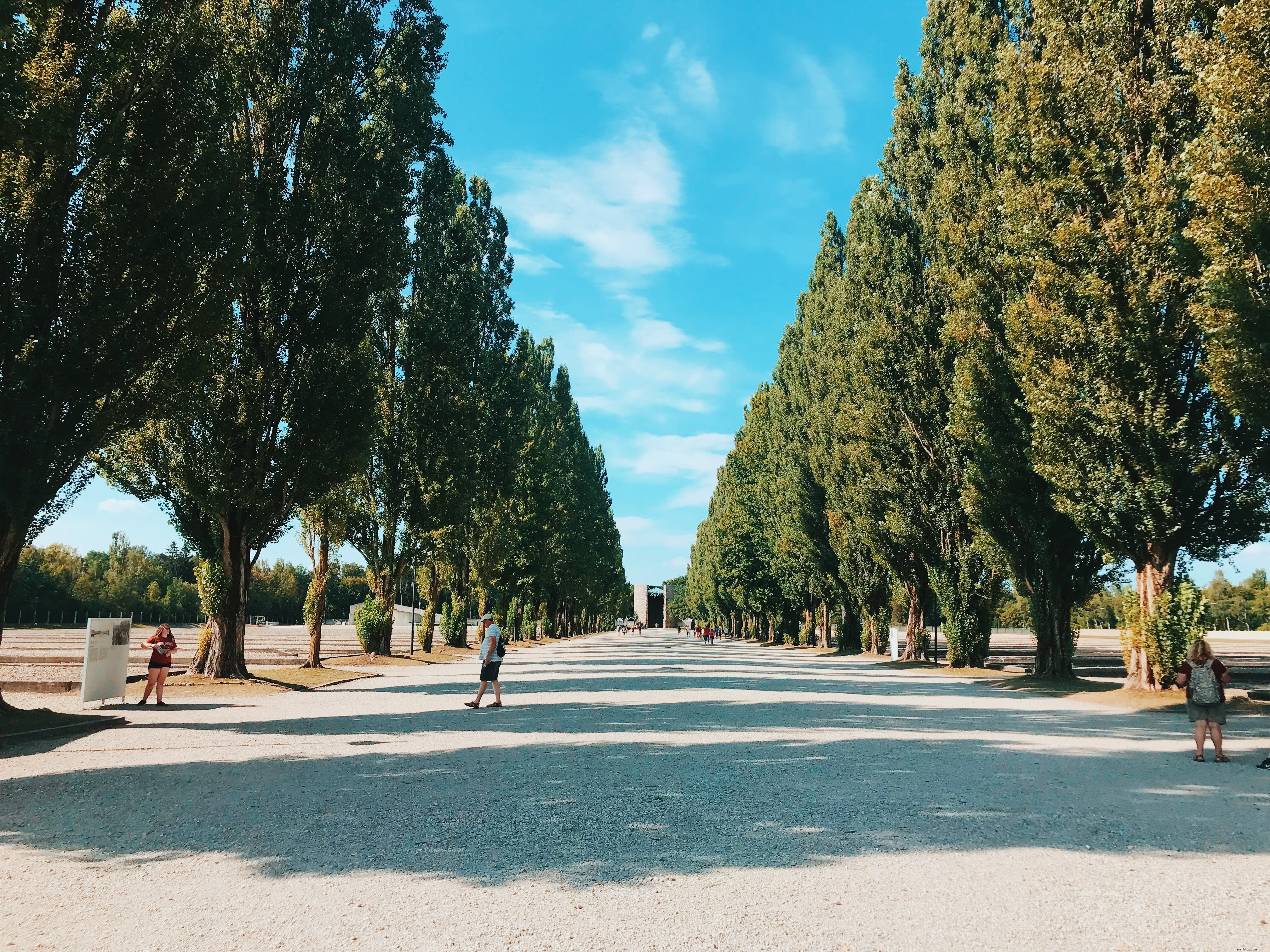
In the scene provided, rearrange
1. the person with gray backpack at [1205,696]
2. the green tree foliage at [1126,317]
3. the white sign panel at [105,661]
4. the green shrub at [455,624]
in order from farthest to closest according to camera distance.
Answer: the green shrub at [455,624] < the green tree foliage at [1126,317] < the white sign panel at [105,661] < the person with gray backpack at [1205,696]

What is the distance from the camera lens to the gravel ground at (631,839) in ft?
14.1

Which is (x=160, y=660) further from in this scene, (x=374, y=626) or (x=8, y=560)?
(x=374, y=626)

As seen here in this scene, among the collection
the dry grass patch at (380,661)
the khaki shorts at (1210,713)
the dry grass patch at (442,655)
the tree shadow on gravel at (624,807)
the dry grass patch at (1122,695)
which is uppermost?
the khaki shorts at (1210,713)

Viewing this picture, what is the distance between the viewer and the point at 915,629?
33594mm

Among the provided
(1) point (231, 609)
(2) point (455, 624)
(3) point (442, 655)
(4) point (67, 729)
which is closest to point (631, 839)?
(4) point (67, 729)

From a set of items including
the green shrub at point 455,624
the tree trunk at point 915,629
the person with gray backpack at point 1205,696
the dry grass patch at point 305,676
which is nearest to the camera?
the person with gray backpack at point 1205,696

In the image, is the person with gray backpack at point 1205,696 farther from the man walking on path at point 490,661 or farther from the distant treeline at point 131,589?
the distant treeline at point 131,589

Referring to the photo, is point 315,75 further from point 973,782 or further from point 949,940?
point 949,940

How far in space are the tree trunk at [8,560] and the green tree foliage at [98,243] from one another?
1.0 inches

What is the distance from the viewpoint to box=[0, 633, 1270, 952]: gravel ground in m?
4.31

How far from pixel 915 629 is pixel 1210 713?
961 inches

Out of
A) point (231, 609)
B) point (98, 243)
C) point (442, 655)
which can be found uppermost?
point (98, 243)

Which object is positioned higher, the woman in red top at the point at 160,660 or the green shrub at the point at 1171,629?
the green shrub at the point at 1171,629

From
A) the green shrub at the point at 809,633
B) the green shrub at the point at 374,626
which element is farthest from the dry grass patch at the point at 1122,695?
the green shrub at the point at 809,633
